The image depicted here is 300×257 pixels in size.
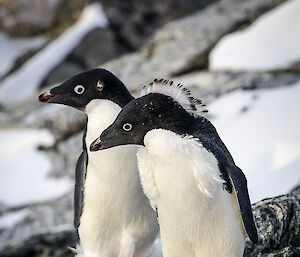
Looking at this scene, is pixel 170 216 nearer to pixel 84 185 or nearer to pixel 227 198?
pixel 227 198

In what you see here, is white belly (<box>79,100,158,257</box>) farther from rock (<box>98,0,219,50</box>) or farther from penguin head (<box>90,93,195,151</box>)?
rock (<box>98,0,219,50</box>)

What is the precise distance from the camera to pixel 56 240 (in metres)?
4.59

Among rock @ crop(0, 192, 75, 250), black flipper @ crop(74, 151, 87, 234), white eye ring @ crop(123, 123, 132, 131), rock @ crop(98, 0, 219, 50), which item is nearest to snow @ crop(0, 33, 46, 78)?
rock @ crop(98, 0, 219, 50)

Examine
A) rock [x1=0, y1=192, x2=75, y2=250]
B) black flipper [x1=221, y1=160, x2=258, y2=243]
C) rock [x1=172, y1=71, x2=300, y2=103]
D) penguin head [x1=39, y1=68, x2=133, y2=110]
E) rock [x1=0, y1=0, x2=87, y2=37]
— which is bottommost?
black flipper [x1=221, y1=160, x2=258, y2=243]

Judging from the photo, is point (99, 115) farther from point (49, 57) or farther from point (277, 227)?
point (49, 57)

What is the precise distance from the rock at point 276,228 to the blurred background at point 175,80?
1169mm

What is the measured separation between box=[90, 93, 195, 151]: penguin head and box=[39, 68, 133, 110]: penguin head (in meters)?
0.62

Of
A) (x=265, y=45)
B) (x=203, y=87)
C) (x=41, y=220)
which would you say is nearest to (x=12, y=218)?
(x=41, y=220)

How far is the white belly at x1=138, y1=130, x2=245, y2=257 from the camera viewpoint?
100 inches

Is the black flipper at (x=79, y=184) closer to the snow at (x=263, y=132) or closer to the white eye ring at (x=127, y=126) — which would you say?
the white eye ring at (x=127, y=126)

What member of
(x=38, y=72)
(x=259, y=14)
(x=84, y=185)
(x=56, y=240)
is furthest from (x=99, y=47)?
(x=84, y=185)

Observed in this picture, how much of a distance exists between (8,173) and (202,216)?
5575 millimetres

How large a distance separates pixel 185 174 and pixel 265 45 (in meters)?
5.46

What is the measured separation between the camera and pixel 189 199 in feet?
8.41
